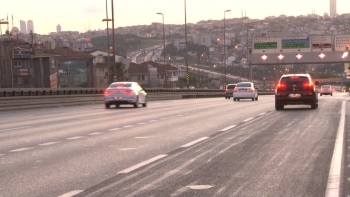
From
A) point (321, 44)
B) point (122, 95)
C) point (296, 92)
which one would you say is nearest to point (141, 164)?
point (296, 92)

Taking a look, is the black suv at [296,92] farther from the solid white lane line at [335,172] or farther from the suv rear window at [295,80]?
the solid white lane line at [335,172]

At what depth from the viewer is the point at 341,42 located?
9569 cm

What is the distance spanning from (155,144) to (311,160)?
14.5 ft

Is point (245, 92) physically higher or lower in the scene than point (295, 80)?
lower

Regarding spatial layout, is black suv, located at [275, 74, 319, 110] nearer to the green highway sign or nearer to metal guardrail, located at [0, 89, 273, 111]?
metal guardrail, located at [0, 89, 273, 111]

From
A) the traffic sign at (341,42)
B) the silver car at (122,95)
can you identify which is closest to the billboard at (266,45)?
the traffic sign at (341,42)

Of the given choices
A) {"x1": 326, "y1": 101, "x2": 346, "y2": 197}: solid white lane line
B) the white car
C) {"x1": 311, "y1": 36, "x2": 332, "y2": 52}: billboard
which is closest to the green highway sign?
{"x1": 311, "y1": 36, "x2": 332, "y2": 52}: billboard

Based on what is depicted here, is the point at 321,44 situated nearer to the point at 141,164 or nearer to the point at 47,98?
the point at 47,98

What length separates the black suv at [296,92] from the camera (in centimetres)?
3378

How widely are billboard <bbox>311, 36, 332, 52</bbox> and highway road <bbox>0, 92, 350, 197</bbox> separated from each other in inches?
2944

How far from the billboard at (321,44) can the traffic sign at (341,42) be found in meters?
0.88

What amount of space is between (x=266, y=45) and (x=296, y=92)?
62703 mm

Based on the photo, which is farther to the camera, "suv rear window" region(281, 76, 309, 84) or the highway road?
"suv rear window" region(281, 76, 309, 84)

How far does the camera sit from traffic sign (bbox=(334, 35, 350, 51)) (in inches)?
3765
